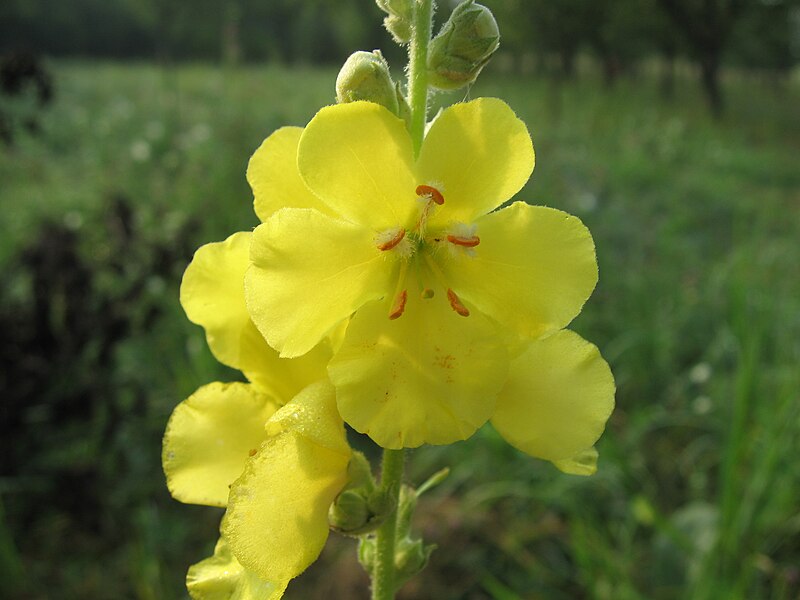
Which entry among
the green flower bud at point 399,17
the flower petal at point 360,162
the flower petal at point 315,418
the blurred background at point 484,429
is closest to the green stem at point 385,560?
the flower petal at point 315,418

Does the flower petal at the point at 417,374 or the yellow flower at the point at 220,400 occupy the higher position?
the flower petal at the point at 417,374

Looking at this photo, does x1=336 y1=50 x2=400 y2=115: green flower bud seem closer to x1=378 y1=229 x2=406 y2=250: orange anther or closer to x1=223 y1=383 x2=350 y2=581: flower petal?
x1=378 y1=229 x2=406 y2=250: orange anther

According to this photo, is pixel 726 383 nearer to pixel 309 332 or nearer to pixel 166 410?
pixel 166 410

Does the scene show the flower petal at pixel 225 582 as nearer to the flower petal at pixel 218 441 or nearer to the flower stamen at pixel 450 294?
the flower petal at pixel 218 441

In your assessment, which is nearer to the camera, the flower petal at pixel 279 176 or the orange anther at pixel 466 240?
the orange anther at pixel 466 240

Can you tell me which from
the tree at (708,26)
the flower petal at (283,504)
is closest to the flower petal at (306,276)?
the flower petal at (283,504)

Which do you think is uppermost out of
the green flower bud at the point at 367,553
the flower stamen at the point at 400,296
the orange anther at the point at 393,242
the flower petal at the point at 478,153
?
the flower petal at the point at 478,153

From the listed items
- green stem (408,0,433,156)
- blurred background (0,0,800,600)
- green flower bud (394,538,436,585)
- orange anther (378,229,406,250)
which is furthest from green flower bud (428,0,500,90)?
blurred background (0,0,800,600)

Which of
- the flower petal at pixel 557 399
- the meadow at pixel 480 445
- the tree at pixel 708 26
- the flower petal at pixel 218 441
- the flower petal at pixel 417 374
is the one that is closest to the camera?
the flower petal at pixel 417 374

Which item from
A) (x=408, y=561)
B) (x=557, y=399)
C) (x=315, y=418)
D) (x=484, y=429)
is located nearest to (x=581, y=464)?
(x=557, y=399)

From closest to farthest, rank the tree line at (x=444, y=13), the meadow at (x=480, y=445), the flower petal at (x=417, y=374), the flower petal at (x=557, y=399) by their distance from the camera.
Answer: the flower petal at (x=417, y=374) < the flower petal at (x=557, y=399) < the meadow at (x=480, y=445) < the tree line at (x=444, y=13)
